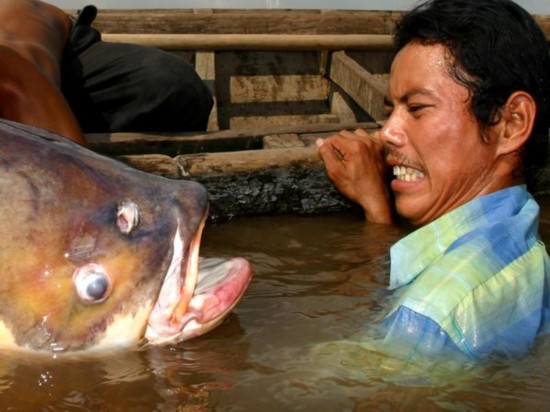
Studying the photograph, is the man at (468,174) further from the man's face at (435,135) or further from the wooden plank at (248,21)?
the wooden plank at (248,21)

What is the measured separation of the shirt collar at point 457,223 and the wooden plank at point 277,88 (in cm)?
378

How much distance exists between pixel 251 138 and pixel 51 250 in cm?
250

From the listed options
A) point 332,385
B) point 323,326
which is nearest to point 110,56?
point 323,326

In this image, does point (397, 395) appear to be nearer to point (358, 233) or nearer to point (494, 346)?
point (494, 346)

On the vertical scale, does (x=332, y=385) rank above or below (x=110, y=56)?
below

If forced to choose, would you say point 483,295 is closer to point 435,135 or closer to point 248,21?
point 435,135

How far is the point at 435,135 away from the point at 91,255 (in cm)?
113

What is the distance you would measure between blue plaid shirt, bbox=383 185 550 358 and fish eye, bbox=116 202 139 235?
0.76 meters

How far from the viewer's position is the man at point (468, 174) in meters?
2.24

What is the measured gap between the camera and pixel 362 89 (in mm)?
5504

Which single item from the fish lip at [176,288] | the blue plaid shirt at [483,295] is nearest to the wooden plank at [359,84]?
the blue plaid shirt at [483,295]

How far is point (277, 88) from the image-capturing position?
6383 mm

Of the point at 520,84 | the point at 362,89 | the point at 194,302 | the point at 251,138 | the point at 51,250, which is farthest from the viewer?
the point at 362,89

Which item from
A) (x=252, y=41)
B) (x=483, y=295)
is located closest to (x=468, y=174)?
(x=483, y=295)
